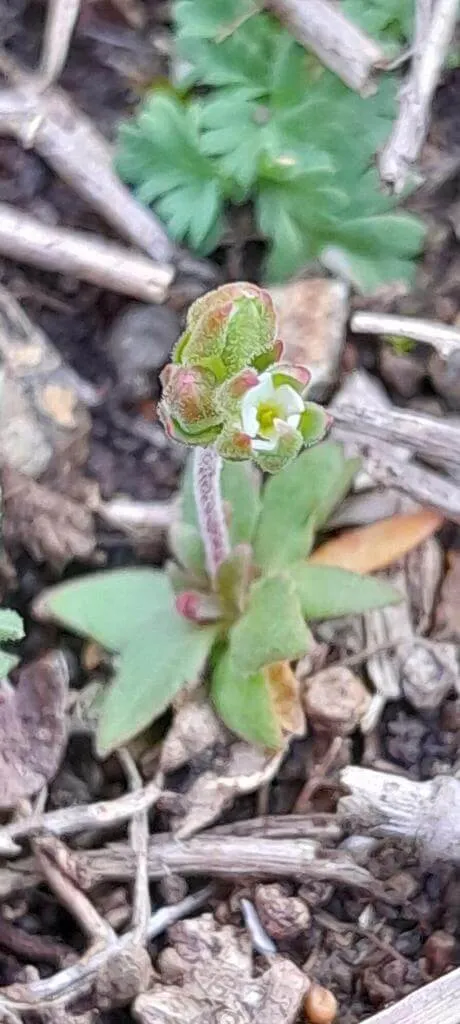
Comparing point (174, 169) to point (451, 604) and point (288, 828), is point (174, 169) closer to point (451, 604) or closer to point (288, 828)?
point (451, 604)

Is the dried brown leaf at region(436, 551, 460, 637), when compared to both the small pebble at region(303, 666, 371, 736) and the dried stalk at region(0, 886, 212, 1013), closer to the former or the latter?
the small pebble at region(303, 666, 371, 736)

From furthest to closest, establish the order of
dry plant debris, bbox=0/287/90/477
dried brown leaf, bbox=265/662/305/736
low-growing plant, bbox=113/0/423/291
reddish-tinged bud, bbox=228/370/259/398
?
low-growing plant, bbox=113/0/423/291 < dry plant debris, bbox=0/287/90/477 < dried brown leaf, bbox=265/662/305/736 < reddish-tinged bud, bbox=228/370/259/398

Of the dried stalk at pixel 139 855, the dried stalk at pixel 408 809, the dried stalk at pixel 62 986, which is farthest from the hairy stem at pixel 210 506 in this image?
the dried stalk at pixel 62 986

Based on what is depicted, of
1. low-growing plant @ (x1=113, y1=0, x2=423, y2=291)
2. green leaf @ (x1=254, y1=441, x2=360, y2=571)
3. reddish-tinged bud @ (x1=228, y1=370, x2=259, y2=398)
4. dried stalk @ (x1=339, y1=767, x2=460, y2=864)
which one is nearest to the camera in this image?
reddish-tinged bud @ (x1=228, y1=370, x2=259, y2=398)

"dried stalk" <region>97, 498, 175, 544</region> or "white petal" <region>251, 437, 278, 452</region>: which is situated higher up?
"white petal" <region>251, 437, 278, 452</region>

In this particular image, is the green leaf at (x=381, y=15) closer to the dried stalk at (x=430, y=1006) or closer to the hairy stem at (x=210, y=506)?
the hairy stem at (x=210, y=506)

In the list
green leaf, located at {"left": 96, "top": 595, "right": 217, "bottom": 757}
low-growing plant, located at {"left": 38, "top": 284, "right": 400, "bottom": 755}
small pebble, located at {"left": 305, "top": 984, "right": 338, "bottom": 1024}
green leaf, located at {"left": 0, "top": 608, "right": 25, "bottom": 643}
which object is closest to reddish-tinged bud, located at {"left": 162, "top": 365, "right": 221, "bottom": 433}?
low-growing plant, located at {"left": 38, "top": 284, "right": 400, "bottom": 755}
